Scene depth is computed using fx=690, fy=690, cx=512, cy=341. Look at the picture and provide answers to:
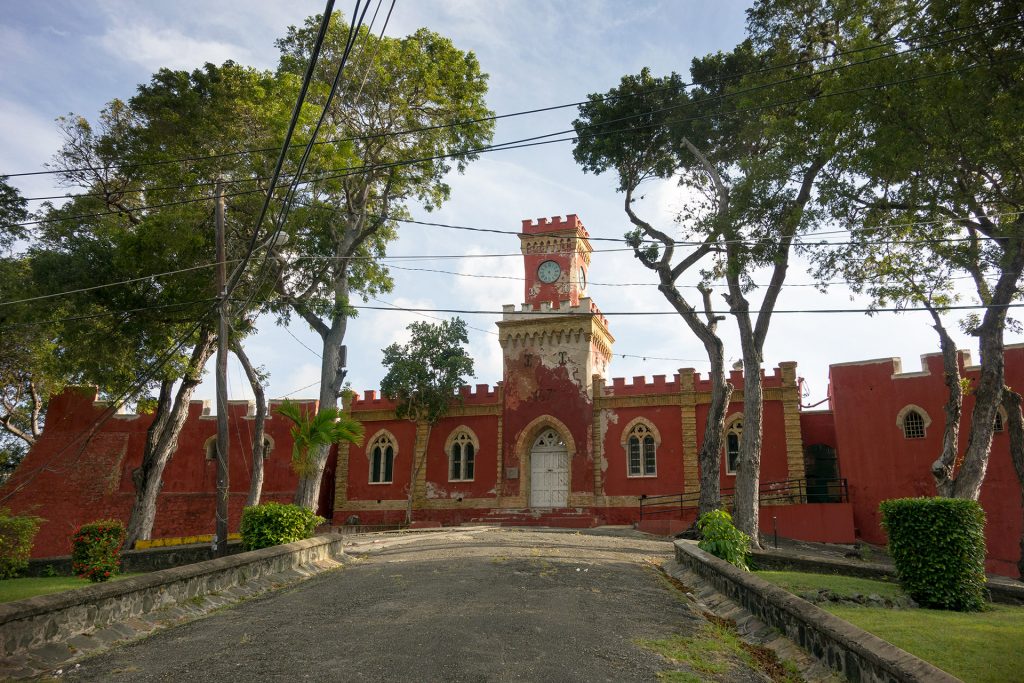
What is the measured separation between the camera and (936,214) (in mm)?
15023

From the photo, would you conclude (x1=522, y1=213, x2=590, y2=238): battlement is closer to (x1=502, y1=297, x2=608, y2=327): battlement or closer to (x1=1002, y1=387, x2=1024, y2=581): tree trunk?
(x1=502, y1=297, x2=608, y2=327): battlement

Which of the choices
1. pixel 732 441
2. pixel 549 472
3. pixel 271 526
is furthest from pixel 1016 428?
pixel 271 526

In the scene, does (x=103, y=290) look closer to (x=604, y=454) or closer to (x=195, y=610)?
(x=195, y=610)

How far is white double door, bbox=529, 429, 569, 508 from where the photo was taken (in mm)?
25875

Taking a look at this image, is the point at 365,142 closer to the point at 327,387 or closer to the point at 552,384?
the point at 327,387

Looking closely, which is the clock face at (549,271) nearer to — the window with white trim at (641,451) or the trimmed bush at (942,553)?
the window with white trim at (641,451)

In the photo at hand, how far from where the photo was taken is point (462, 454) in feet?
90.3

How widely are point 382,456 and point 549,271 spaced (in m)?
10.3

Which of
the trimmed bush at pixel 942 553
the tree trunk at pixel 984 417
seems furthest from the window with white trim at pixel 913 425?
the trimmed bush at pixel 942 553

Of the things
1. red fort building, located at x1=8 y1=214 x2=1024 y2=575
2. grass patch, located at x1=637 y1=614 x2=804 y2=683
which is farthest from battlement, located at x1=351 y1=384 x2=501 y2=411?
grass patch, located at x1=637 y1=614 x2=804 y2=683

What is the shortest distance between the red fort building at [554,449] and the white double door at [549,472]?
0.05m

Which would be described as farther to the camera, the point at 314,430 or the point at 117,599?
the point at 314,430

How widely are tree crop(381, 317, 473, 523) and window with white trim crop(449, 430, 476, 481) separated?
4.71 feet

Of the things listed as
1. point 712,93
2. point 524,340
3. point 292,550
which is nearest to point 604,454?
point 524,340
